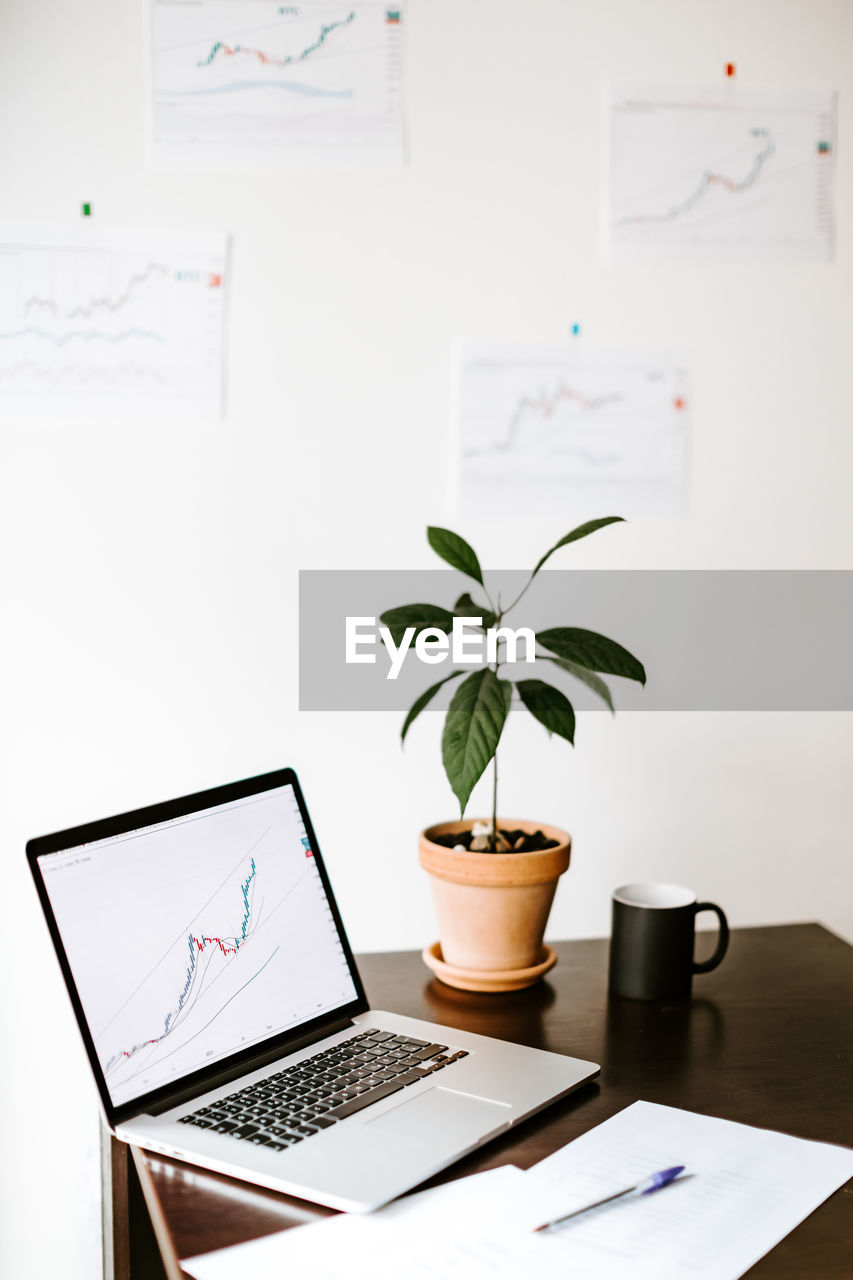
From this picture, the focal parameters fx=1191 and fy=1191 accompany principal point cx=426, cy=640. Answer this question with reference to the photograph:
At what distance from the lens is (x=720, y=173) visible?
6.40 ft

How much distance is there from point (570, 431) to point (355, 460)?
13.9 inches

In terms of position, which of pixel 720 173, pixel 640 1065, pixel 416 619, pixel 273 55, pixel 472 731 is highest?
pixel 273 55

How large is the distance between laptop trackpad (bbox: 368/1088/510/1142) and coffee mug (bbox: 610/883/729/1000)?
0.31m

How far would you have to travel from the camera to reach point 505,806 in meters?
1.97

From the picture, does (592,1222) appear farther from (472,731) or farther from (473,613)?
(473,613)

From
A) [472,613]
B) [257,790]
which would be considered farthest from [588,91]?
[257,790]

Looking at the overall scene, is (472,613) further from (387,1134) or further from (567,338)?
(567,338)

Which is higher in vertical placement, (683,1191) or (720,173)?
(720,173)

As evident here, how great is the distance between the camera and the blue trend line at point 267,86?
1.77 metres

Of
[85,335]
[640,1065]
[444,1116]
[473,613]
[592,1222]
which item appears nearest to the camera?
[592,1222]

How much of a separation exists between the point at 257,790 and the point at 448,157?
120cm

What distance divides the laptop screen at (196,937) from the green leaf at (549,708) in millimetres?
254

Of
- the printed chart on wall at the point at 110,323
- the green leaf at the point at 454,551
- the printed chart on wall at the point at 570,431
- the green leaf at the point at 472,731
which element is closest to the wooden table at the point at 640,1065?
the green leaf at the point at 472,731

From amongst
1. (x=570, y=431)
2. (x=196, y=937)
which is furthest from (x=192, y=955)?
(x=570, y=431)
